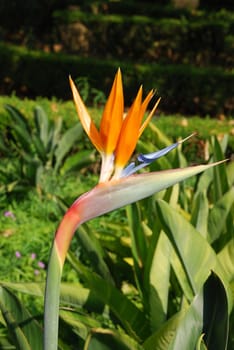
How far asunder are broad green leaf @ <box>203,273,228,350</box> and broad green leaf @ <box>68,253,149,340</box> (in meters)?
0.62

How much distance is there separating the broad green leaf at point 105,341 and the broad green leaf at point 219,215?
104cm

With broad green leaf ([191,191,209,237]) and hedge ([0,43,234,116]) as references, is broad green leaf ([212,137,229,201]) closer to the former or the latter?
broad green leaf ([191,191,209,237])

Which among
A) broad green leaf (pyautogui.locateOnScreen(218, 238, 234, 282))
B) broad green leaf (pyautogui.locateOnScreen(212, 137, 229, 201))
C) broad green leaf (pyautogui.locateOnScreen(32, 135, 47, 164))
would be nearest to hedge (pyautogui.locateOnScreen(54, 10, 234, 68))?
broad green leaf (pyautogui.locateOnScreen(32, 135, 47, 164))

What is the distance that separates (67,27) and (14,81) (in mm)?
1637

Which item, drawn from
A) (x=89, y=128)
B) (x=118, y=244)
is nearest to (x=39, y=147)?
(x=118, y=244)

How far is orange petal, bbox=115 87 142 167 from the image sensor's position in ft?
4.14

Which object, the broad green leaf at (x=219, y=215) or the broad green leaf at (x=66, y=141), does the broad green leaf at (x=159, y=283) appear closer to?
the broad green leaf at (x=219, y=215)

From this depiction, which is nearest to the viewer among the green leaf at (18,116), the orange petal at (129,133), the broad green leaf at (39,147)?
the orange petal at (129,133)

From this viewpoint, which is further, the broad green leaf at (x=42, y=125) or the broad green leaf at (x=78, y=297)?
the broad green leaf at (x=42, y=125)

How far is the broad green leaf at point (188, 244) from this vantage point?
1986 millimetres

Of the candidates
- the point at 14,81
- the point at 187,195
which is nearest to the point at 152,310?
the point at 187,195

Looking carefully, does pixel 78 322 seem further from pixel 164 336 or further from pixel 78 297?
pixel 164 336

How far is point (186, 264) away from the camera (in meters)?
2.05

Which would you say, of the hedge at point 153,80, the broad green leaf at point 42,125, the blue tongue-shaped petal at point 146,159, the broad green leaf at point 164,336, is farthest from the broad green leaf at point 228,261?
the hedge at point 153,80
